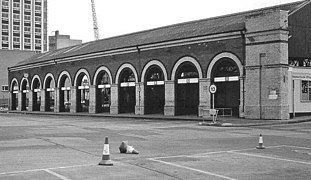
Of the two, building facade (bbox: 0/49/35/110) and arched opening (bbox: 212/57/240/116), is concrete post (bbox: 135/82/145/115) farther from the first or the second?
building facade (bbox: 0/49/35/110)

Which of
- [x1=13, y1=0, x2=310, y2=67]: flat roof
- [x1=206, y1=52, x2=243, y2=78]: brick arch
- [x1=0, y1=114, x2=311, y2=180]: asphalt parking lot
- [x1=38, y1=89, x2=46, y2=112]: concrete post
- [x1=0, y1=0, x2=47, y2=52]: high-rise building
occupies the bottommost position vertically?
[x1=0, y1=114, x2=311, y2=180]: asphalt parking lot

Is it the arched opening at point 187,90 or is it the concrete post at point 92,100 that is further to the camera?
the concrete post at point 92,100

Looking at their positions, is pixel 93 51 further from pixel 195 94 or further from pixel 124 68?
pixel 195 94

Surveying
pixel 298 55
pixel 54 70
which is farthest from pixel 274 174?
pixel 54 70

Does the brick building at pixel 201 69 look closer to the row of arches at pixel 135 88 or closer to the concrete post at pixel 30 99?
the row of arches at pixel 135 88

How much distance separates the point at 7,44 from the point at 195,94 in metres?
110

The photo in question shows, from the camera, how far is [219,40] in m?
34.5

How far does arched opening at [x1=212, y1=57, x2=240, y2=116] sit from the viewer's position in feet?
113

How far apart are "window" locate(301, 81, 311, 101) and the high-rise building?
116m

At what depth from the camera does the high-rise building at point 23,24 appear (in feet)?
444

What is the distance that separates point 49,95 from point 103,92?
14.4 metres

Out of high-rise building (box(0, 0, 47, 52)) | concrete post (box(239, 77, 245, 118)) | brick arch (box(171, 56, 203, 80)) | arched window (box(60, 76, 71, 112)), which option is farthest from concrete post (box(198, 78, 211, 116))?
high-rise building (box(0, 0, 47, 52))

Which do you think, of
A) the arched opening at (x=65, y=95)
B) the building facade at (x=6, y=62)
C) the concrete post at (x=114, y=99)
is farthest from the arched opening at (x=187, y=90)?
the building facade at (x=6, y=62)

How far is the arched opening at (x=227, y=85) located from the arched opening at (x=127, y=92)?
38.9ft
